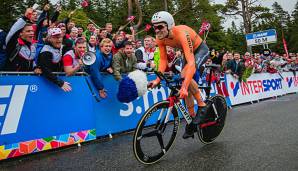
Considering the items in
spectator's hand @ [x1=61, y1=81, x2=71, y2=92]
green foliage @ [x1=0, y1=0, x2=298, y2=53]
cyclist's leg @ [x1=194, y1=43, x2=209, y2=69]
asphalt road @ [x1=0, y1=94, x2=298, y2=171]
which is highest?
green foliage @ [x1=0, y1=0, x2=298, y2=53]

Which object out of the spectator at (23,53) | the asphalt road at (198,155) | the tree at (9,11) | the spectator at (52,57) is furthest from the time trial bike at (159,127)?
the tree at (9,11)

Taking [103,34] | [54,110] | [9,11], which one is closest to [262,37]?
[103,34]

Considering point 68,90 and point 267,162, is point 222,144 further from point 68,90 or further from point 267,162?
point 68,90

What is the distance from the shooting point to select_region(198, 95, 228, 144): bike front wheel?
5.68 m

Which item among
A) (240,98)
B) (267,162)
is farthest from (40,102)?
(240,98)

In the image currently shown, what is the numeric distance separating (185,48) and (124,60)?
3.60 meters

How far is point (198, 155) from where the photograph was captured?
4984 millimetres

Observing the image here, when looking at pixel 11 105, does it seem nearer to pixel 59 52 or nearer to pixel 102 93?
pixel 59 52

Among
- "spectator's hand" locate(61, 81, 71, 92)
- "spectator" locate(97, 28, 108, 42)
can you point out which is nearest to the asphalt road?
"spectator's hand" locate(61, 81, 71, 92)

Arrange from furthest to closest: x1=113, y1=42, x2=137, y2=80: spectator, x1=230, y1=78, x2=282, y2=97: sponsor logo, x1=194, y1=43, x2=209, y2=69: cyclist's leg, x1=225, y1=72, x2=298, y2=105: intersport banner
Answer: x1=230, y1=78, x2=282, y2=97: sponsor logo → x1=225, y1=72, x2=298, y2=105: intersport banner → x1=113, y1=42, x2=137, y2=80: spectator → x1=194, y1=43, x2=209, y2=69: cyclist's leg

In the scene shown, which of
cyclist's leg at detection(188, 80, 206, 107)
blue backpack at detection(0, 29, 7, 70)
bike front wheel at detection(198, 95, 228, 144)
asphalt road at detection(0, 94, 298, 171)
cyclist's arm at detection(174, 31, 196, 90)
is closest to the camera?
asphalt road at detection(0, 94, 298, 171)

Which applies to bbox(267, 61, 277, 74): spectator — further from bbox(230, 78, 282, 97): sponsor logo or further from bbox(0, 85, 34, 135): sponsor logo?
bbox(0, 85, 34, 135): sponsor logo

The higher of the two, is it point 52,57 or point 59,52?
point 59,52

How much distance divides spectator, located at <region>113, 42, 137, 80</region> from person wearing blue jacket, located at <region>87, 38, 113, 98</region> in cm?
15
